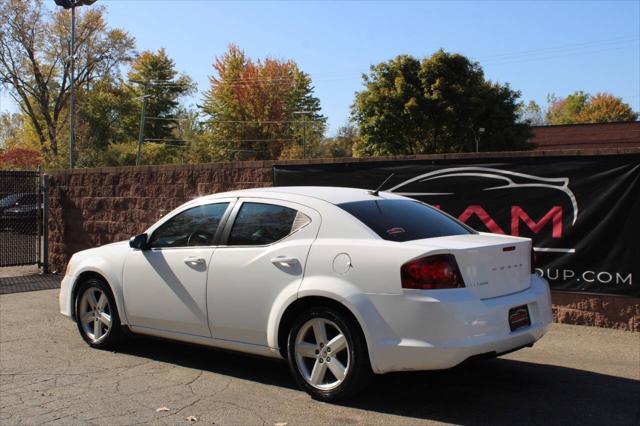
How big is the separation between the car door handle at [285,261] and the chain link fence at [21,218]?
955cm

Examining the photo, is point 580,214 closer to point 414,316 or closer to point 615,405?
point 615,405

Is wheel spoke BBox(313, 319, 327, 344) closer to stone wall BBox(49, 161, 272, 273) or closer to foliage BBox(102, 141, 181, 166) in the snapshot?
stone wall BBox(49, 161, 272, 273)

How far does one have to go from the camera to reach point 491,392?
4.95 metres

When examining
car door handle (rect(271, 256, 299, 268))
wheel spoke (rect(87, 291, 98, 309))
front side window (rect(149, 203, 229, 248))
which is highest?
front side window (rect(149, 203, 229, 248))

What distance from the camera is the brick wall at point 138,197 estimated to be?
760 cm

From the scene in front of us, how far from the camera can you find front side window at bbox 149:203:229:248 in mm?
5684

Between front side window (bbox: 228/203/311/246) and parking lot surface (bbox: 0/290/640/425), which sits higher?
front side window (bbox: 228/203/311/246)

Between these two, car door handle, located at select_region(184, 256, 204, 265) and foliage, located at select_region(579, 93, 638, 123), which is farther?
foliage, located at select_region(579, 93, 638, 123)

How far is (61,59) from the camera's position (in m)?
52.5

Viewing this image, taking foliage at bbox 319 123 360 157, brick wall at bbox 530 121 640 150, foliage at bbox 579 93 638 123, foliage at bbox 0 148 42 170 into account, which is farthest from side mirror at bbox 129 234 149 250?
foliage at bbox 579 93 638 123

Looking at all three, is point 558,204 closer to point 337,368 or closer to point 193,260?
point 337,368

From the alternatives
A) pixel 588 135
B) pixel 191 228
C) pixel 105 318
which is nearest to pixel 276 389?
pixel 191 228

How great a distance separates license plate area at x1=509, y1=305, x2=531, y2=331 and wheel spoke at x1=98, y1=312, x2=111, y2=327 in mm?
3925

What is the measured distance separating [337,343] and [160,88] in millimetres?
72940
